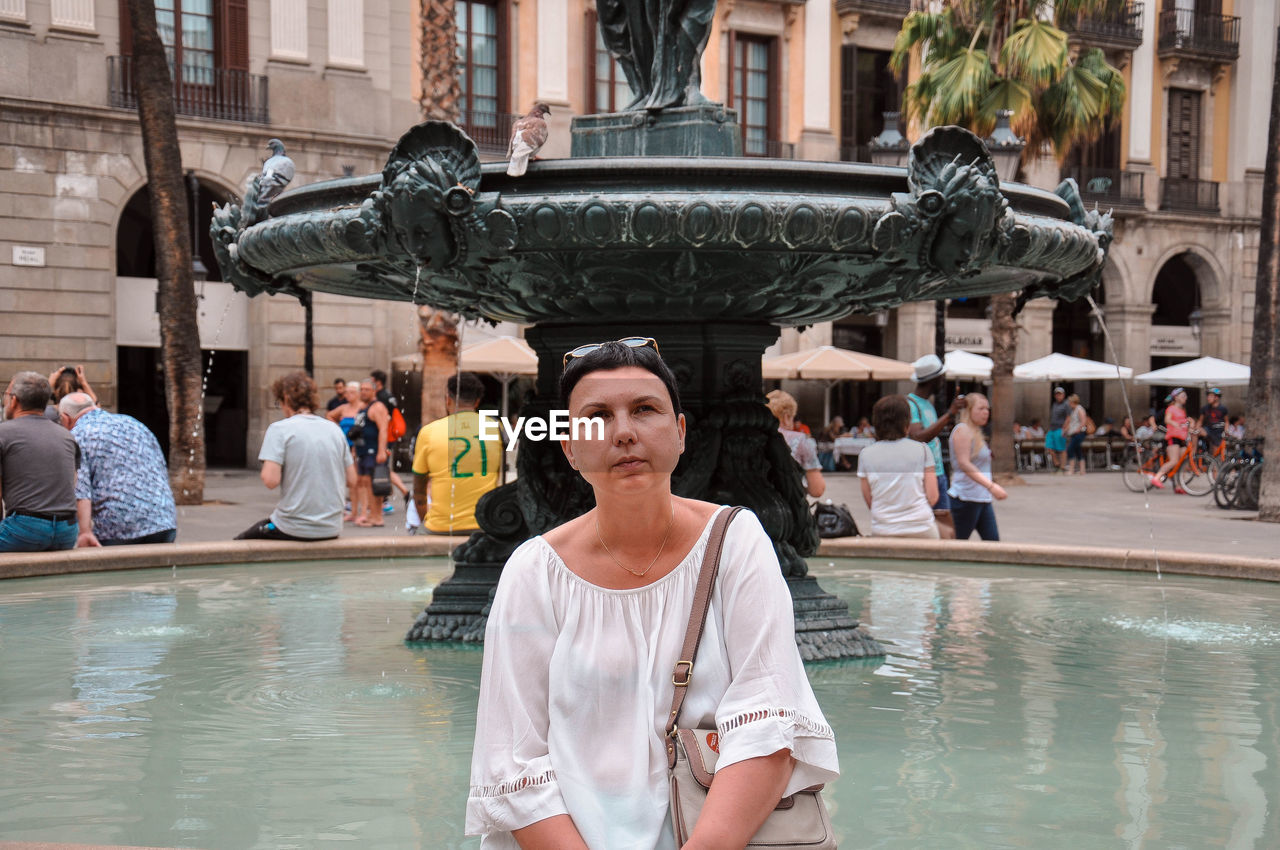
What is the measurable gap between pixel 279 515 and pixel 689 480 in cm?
348

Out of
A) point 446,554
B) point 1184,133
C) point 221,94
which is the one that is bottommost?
point 446,554

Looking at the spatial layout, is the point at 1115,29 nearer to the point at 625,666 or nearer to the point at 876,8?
the point at 876,8

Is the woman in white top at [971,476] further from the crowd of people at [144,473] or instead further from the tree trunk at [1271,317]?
the tree trunk at [1271,317]

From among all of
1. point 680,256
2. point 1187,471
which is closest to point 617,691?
point 680,256

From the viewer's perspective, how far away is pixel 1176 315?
3906 centimetres

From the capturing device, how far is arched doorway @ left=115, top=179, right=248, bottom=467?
79.0ft

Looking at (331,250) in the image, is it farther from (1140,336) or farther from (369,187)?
(1140,336)

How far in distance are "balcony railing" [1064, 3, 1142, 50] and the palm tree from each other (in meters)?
10.7

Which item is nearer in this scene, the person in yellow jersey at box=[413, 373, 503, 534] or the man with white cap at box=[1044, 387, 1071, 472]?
the person in yellow jersey at box=[413, 373, 503, 534]

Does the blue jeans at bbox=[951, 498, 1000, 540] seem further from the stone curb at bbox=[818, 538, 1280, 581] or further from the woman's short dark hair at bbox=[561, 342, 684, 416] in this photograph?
the woman's short dark hair at bbox=[561, 342, 684, 416]

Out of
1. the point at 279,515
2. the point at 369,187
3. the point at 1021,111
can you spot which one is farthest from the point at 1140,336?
the point at 369,187

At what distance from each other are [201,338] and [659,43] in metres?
21.1

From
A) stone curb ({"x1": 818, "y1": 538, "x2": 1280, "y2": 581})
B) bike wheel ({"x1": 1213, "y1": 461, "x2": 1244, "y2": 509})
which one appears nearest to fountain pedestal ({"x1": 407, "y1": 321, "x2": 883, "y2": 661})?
stone curb ({"x1": 818, "y1": 538, "x2": 1280, "y2": 581})

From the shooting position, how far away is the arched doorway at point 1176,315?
36.4m
